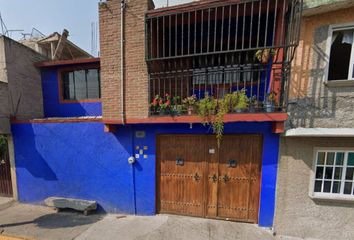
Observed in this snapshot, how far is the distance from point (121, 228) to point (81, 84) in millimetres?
5610

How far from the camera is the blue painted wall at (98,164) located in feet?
14.8

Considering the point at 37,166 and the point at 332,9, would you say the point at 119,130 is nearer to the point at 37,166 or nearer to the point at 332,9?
the point at 37,166

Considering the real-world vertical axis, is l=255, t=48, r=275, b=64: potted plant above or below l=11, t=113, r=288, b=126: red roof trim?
above

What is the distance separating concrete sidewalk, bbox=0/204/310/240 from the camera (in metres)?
4.32

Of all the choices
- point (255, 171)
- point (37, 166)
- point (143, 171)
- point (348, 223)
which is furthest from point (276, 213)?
point (37, 166)

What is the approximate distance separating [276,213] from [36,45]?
39.8ft

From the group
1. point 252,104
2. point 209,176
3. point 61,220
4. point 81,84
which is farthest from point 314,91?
point 81,84

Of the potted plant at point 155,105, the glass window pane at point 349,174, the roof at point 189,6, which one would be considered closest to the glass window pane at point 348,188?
the glass window pane at point 349,174

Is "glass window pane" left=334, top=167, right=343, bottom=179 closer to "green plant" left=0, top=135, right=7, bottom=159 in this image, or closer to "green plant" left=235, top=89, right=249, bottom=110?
"green plant" left=235, top=89, right=249, bottom=110

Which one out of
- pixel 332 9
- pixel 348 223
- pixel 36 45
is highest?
pixel 36 45

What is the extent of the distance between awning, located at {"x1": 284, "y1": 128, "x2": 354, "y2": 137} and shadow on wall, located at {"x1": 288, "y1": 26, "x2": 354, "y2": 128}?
219mm

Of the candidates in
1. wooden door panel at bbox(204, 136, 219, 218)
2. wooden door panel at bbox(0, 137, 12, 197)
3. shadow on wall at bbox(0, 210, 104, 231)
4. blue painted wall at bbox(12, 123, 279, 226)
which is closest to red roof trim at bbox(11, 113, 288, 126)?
blue painted wall at bbox(12, 123, 279, 226)

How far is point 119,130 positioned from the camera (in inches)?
206

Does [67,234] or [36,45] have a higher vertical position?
[36,45]
